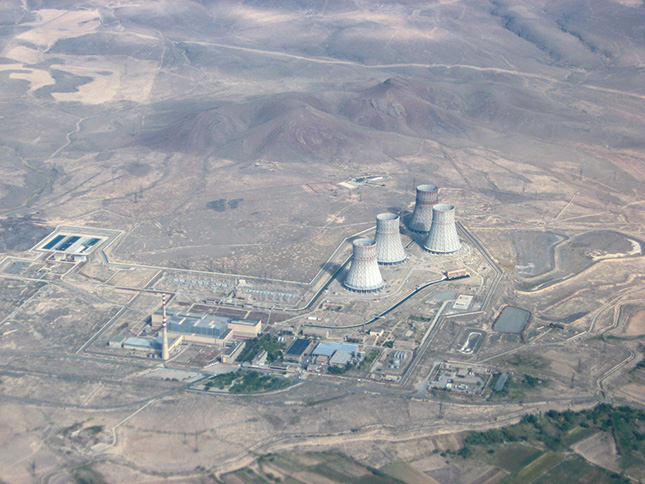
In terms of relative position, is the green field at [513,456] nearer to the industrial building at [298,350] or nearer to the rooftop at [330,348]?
the rooftop at [330,348]

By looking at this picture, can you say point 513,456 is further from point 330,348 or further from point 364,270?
point 364,270

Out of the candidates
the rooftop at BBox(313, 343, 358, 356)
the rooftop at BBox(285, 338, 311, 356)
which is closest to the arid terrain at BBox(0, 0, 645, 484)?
the rooftop at BBox(313, 343, 358, 356)

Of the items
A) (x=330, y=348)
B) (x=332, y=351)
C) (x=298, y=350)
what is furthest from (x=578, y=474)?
(x=298, y=350)

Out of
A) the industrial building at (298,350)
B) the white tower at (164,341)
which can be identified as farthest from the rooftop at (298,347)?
the white tower at (164,341)

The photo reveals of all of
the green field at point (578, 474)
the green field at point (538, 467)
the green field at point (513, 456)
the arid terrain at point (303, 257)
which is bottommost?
the arid terrain at point (303, 257)

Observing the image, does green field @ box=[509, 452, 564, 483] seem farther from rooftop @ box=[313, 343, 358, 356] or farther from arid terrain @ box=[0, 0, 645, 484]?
rooftop @ box=[313, 343, 358, 356]

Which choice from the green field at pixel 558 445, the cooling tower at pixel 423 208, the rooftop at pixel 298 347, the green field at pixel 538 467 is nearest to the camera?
the green field at pixel 538 467
